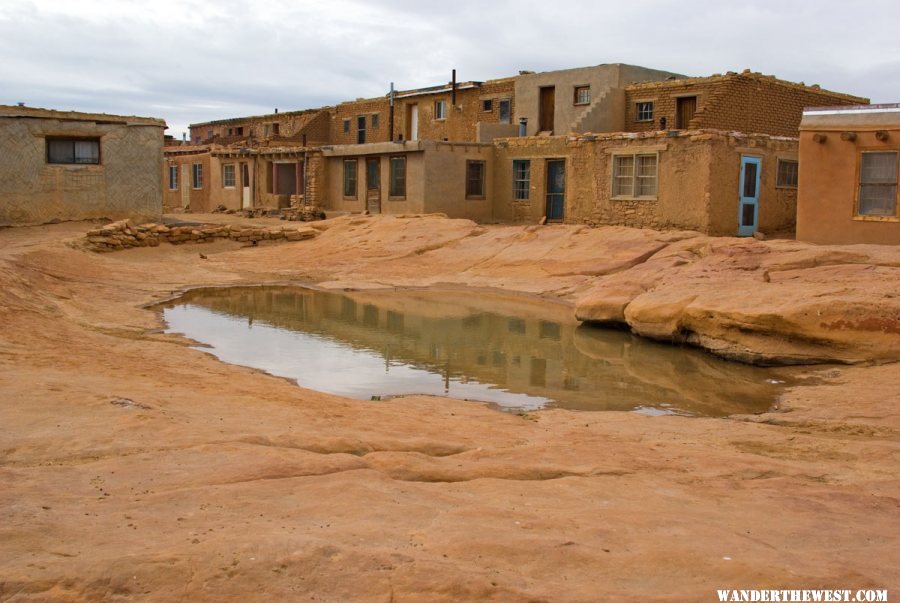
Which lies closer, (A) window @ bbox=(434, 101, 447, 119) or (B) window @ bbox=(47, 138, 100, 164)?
(B) window @ bbox=(47, 138, 100, 164)

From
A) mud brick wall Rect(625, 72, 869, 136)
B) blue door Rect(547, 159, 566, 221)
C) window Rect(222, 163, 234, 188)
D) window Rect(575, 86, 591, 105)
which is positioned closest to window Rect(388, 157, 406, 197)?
blue door Rect(547, 159, 566, 221)

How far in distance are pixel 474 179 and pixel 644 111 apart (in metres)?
6.52

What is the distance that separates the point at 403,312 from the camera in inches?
606

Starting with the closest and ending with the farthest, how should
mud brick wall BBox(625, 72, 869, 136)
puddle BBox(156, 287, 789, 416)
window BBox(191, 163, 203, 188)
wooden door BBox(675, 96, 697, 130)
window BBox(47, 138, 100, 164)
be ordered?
puddle BBox(156, 287, 789, 416) < window BBox(47, 138, 100, 164) < mud brick wall BBox(625, 72, 869, 136) < wooden door BBox(675, 96, 697, 130) < window BBox(191, 163, 203, 188)

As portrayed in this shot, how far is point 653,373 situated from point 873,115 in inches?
371

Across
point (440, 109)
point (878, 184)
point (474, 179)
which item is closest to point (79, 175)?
point (474, 179)

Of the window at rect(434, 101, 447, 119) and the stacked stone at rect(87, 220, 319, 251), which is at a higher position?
the window at rect(434, 101, 447, 119)

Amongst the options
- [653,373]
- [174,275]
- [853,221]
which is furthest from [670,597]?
[174,275]

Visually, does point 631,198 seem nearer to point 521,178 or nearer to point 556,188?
point 556,188

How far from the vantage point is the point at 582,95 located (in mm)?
31594

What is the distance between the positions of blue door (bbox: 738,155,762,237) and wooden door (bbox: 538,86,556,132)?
11.3 m

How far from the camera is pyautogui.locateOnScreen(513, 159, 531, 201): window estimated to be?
2800 cm

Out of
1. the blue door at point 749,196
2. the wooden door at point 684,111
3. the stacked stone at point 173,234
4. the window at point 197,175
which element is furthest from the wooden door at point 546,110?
the window at point 197,175

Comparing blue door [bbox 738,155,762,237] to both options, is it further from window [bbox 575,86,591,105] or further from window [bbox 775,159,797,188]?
window [bbox 575,86,591,105]
